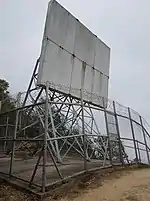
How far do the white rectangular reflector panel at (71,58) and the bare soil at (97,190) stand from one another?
413 centimetres

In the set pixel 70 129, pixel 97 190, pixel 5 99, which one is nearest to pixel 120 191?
pixel 97 190

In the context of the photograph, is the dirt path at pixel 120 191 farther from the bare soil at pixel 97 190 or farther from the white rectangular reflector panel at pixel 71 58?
the white rectangular reflector panel at pixel 71 58

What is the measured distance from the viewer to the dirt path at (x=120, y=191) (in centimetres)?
565

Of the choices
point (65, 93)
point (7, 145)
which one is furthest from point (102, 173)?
point (7, 145)

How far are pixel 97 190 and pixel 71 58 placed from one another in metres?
6.59

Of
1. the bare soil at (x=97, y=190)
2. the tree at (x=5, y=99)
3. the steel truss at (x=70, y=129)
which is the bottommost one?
the bare soil at (x=97, y=190)

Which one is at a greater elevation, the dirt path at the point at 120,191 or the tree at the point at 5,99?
the tree at the point at 5,99

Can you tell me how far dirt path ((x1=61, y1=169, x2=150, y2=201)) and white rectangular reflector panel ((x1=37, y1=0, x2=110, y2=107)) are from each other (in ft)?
14.6

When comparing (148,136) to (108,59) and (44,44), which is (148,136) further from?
(44,44)

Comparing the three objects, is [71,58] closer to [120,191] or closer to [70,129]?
[70,129]

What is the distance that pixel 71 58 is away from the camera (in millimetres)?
11477

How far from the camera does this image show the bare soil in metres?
5.66

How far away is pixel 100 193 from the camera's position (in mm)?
6023

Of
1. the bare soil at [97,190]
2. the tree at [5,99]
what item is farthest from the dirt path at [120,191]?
the tree at [5,99]
